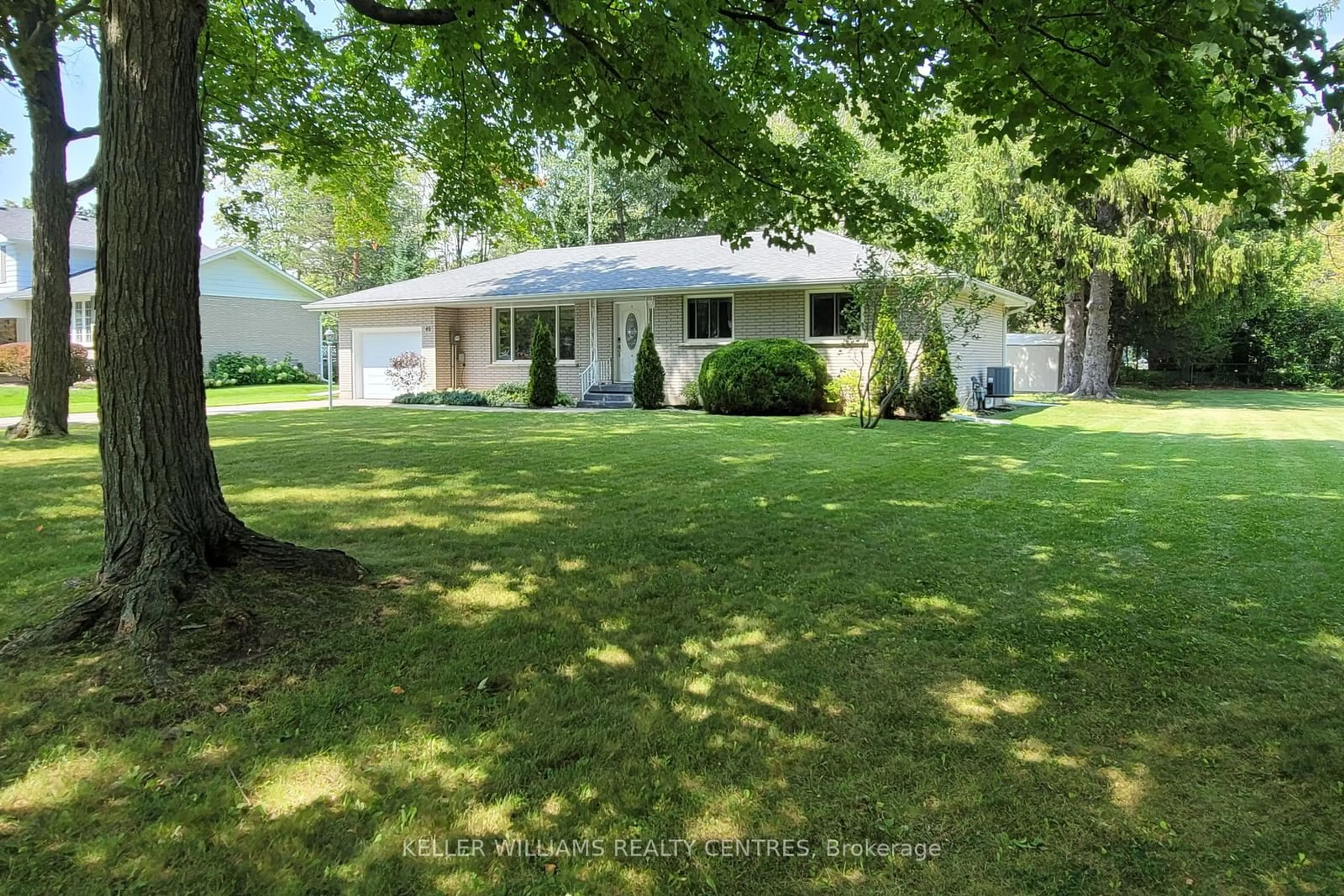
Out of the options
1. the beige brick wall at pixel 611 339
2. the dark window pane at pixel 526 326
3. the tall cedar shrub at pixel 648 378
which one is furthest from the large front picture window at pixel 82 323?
the tall cedar shrub at pixel 648 378

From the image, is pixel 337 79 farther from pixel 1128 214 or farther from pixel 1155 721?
pixel 1128 214

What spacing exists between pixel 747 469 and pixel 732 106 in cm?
414

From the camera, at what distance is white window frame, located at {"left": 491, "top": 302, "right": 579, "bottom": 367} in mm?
19672

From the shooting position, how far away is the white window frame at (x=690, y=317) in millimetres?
17641

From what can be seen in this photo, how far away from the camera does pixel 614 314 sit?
19281 millimetres

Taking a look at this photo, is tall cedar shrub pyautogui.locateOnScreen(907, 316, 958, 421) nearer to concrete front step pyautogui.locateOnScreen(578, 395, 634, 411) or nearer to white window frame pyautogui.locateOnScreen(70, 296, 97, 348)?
concrete front step pyautogui.locateOnScreen(578, 395, 634, 411)

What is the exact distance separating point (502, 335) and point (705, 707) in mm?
18871

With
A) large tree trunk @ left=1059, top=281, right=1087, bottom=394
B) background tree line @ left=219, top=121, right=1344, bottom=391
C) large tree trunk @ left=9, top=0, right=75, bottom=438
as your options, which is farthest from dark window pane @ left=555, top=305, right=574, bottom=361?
large tree trunk @ left=1059, top=281, right=1087, bottom=394

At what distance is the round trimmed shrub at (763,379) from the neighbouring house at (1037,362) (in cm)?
1508

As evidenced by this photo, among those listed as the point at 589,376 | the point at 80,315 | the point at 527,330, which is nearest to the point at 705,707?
the point at 589,376

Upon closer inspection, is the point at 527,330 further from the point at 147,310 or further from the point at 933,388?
the point at 147,310

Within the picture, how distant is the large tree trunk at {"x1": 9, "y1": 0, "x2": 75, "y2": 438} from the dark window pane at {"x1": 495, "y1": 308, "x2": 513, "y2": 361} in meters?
10.7

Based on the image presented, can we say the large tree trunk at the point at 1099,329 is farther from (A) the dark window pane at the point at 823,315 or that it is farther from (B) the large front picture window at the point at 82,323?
(B) the large front picture window at the point at 82,323

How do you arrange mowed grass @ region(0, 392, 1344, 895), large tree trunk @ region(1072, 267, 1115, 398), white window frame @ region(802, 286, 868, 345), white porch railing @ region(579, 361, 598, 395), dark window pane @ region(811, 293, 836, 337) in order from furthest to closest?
large tree trunk @ region(1072, 267, 1115, 398) < white porch railing @ region(579, 361, 598, 395) < dark window pane @ region(811, 293, 836, 337) < white window frame @ region(802, 286, 868, 345) < mowed grass @ region(0, 392, 1344, 895)
